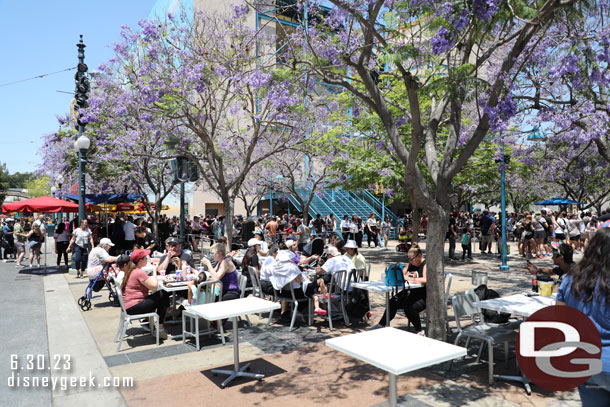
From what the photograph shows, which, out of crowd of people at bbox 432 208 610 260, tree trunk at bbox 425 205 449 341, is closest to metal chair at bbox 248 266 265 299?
tree trunk at bbox 425 205 449 341

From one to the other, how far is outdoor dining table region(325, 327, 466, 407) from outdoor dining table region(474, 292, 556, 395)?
71.4 inches

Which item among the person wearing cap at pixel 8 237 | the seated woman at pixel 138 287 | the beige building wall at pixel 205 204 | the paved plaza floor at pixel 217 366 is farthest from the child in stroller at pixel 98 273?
the beige building wall at pixel 205 204

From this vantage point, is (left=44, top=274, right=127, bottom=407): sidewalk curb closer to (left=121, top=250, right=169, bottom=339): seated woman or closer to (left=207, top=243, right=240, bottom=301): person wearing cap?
(left=121, top=250, right=169, bottom=339): seated woman

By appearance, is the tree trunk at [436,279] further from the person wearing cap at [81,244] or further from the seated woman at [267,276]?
the person wearing cap at [81,244]

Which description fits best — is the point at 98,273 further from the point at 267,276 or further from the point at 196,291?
the point at 267,276

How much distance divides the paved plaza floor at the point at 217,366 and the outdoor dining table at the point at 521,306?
10 centimetres

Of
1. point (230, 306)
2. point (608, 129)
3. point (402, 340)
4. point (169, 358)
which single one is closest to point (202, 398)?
point (230, 306)

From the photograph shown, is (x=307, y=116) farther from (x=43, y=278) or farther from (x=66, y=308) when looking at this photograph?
(x=43, y=278)

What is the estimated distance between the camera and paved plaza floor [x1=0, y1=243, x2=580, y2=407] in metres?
4.46

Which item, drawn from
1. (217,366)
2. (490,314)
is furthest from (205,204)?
(490,314)

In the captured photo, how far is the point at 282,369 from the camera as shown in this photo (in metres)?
5.34

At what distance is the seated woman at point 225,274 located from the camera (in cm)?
714

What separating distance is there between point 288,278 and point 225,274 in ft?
3.57

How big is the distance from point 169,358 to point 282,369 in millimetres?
1662
